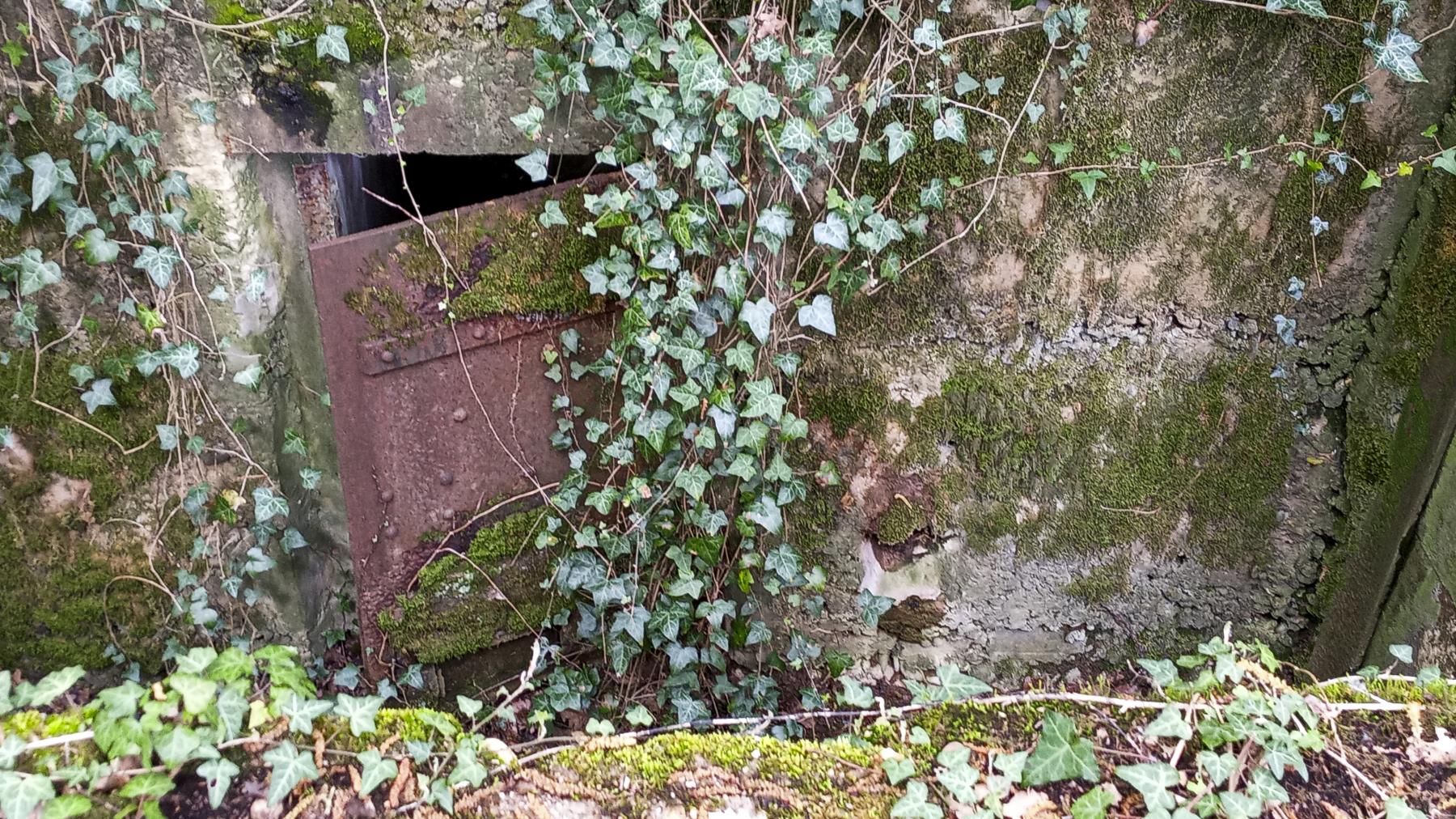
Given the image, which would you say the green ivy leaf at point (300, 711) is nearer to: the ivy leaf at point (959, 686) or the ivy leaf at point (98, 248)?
the ivy leaf at point (959, 686)

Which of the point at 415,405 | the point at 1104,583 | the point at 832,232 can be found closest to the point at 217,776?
the point at 415,405

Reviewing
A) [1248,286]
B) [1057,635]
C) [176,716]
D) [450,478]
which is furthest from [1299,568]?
[176,716]

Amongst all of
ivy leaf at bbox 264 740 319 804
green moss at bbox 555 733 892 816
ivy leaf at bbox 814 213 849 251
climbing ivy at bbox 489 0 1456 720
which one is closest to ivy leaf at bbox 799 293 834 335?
climbing ivy at bbox 489 0 1456 720

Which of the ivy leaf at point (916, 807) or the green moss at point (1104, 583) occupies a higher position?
the ivy leaf at point (916, 807)

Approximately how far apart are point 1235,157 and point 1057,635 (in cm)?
165

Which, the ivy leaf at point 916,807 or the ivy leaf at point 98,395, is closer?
the ivy leaf at point 916,807

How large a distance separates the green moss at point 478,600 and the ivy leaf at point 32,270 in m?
1.23

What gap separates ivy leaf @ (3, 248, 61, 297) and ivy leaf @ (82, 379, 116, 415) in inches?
11.1

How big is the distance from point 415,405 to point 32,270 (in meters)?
0.94

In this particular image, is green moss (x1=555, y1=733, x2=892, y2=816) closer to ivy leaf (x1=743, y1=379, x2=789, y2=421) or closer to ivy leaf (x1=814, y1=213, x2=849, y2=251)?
ivy leaf (x1=743, y1=379, x2=789, y2=421)

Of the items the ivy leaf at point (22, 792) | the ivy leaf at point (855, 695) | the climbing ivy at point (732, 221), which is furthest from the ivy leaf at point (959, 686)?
the ivy leaf at point (22, 792)

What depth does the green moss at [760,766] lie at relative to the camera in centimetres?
126

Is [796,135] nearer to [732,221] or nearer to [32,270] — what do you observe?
[732,221]

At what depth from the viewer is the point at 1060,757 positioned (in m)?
1.28
